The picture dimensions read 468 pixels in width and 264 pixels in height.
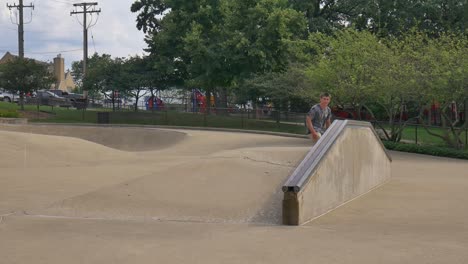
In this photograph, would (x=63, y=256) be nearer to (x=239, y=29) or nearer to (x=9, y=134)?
(x=9, y=134)

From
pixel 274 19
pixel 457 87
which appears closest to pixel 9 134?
pixel 457 87

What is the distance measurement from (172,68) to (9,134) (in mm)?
22542

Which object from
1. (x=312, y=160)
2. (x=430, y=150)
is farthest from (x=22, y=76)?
(x=312, y=160)

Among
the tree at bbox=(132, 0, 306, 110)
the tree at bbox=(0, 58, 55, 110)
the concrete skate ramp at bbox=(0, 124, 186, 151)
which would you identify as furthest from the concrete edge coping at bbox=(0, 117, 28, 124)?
the tree at bbox=(132, 0, 306, 110)

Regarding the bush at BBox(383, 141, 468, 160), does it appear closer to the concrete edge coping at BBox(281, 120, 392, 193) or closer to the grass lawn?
the grass lawn

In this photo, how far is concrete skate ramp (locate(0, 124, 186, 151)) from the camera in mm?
24641

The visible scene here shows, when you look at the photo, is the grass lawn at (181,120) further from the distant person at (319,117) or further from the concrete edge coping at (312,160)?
the concrete edge coping at (312,160)

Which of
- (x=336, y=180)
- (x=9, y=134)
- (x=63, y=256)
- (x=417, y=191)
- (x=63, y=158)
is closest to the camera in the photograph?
(x=63, y=256)

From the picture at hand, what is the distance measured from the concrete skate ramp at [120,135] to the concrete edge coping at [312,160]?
14592 millimetres

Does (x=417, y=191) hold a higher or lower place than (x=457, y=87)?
lower

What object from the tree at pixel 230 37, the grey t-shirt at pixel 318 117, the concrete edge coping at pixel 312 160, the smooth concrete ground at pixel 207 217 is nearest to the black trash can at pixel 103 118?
the tree at pixel 230 37

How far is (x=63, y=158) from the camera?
13.8 metres

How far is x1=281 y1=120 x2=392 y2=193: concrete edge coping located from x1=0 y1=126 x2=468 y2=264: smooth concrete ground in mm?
562

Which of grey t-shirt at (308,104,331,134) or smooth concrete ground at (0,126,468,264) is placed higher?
grey t-shirt at (308,104,331,134)
